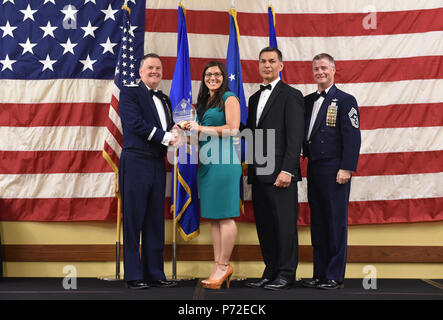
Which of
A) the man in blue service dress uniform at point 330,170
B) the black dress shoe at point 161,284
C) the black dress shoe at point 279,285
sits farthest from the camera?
the black dress shoe at point 161,284

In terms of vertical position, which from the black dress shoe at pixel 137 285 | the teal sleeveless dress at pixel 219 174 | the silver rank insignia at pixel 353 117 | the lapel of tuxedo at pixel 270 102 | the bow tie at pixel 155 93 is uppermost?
the bow tie at pixel 155 93

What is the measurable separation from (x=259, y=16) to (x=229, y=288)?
8.37 ft

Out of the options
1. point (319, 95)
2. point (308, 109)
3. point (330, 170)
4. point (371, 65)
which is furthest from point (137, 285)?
point (371, 65)

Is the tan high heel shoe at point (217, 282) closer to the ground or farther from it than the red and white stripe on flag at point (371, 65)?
closer to the ground

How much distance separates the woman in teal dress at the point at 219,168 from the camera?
3275 millimetres

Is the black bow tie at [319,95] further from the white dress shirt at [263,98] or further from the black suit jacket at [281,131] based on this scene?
the white dress shirt at [263,98]

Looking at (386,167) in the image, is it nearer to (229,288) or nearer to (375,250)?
(375,250)

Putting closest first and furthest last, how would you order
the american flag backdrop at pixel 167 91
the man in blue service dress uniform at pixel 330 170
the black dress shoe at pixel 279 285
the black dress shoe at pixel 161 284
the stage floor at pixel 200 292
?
the stage floor at pixel 200 292 → the black dress shoe at pixel 279 285 → the man in blue service dress uniform at pixel 330 170 → the black dress shoe at pixel 161 284 → the american flag backdrop at pixel 167 91

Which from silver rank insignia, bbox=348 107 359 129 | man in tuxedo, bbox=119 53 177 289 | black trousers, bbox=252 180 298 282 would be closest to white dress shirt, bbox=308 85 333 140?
silver rank insignia, bbox=348 107 359 129

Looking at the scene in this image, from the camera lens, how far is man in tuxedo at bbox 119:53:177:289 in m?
3.33

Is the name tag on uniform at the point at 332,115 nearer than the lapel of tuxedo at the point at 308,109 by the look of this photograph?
Yes

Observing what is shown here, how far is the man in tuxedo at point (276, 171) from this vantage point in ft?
10.8

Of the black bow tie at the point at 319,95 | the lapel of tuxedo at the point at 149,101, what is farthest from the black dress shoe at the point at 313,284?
the lapel of tuxedo at the point at 149,101

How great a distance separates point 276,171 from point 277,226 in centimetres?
41
